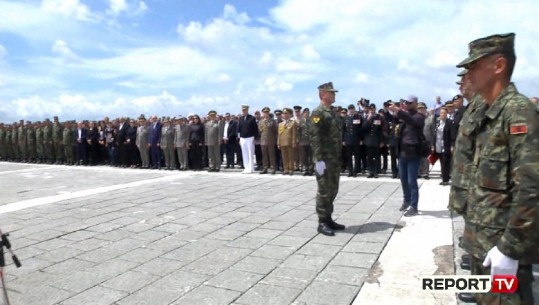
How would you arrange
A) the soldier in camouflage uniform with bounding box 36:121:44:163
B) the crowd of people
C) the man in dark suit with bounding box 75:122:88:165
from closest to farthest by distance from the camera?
the crowd of people < the man in dark suit with bounding box 75:122:88:165 < the soldier in camouflage uniform with bounding box 36:121:44:163

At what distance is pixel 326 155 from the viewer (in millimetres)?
5605

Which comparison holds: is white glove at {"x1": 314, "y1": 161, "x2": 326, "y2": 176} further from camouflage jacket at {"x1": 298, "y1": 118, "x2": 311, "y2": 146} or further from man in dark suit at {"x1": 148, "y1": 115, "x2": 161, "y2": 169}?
man in dark suit at {"x1": 148, "y1": 115, "x2": 161, "y2": 169}

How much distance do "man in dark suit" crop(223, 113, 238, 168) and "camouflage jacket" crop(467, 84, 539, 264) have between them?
1207cm

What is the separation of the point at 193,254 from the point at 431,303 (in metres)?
2.67

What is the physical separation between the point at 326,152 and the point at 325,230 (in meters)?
1.07

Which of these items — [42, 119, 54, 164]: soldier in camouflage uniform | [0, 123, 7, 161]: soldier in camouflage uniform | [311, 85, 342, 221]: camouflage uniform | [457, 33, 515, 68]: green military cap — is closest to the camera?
[457, 33, 515, 68]: green military cap

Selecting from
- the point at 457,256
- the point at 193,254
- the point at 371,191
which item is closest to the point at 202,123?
the point at 371,191

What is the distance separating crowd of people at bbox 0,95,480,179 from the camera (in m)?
10.9

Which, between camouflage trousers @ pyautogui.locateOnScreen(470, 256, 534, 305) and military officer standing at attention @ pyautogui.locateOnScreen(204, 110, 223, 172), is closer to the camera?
camouflage trousers @ pyautogui.locateOnScreen(470, 256, 534, 305)

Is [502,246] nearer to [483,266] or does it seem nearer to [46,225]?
Result: [483,266]

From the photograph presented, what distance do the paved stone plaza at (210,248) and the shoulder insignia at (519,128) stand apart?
1.93 m

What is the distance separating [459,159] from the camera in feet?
10.9

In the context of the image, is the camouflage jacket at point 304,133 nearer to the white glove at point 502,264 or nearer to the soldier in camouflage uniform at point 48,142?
the white glove at point 502,264

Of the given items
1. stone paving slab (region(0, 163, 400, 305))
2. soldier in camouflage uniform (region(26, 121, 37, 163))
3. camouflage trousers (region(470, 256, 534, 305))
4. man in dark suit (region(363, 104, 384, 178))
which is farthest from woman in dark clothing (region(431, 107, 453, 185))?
soldier in camouflage uniform (region(26, 121, 37, 163))
